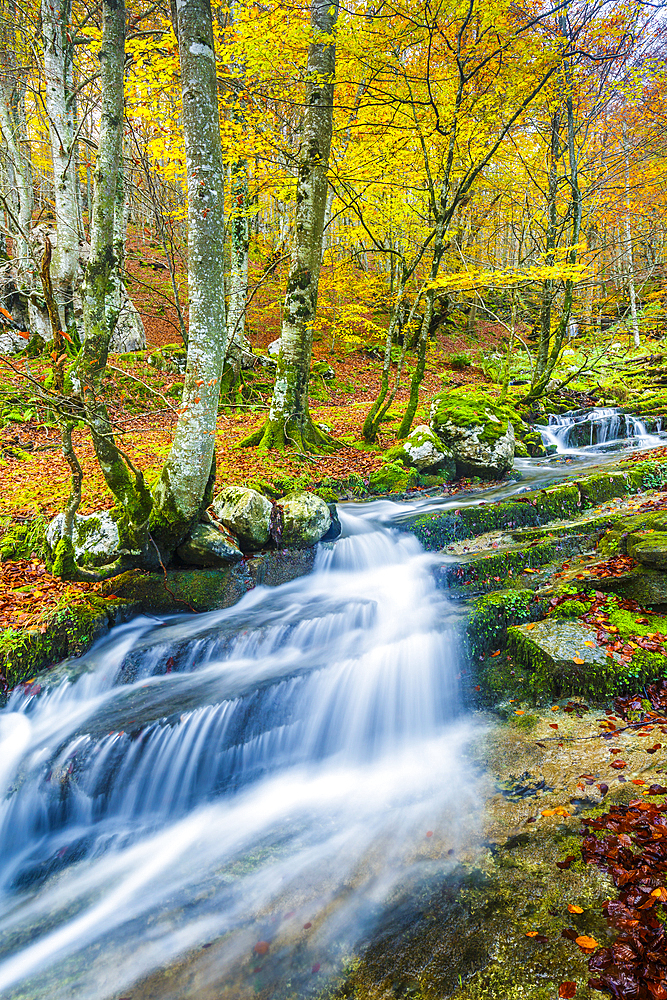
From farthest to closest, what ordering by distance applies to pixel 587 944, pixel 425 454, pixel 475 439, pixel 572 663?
pixel 475 439
pixel 425 454
pixel 572 663
pixel 587 944

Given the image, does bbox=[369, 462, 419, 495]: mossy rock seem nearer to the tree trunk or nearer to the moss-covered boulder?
the moss-covered boulder

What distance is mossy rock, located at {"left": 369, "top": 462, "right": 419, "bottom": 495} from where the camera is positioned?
28.1 feet

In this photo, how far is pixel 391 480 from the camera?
8.63 metres

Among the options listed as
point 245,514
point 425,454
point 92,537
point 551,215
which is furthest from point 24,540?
point 551,215

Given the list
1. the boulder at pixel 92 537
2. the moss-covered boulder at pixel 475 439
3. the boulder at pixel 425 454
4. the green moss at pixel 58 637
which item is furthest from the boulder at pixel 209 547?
the moss-covered boulder at pixel 475 439

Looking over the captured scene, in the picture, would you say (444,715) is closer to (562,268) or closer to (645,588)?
(645,588)

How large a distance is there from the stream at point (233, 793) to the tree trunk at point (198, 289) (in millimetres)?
1457

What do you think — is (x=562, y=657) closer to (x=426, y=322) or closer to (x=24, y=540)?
(x=24, y=540)

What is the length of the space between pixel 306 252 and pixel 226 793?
7559mm

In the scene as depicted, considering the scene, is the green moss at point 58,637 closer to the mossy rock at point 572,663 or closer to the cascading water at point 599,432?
the mossy rock at point 572,663

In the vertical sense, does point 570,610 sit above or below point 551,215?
below

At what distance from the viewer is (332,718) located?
16.4 ft

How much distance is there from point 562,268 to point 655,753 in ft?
26.9

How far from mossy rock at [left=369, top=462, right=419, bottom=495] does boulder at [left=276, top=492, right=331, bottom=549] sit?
69.5 inches
